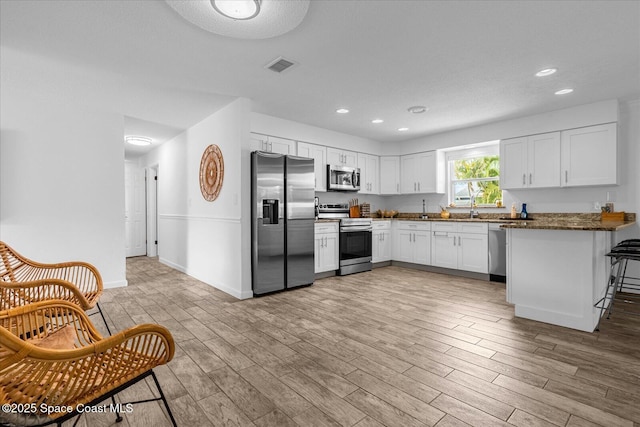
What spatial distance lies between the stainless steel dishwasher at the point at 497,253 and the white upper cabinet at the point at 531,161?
783 millimetres

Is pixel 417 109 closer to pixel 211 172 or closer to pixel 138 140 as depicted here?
pixel 211 172

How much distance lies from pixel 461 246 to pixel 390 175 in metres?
2.08

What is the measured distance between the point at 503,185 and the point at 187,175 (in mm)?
5220

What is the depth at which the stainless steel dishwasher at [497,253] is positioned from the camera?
462 cm

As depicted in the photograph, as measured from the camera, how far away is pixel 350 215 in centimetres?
593

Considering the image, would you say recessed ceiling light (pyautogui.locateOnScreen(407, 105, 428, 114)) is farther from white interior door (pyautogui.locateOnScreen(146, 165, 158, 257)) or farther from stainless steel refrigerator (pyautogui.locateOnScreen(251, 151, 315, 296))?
white interior door (pyautogui.locateOnScreen(146, 165, 158, 257))

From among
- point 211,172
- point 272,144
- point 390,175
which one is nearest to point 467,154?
point 390,175

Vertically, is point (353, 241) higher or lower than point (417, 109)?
lower

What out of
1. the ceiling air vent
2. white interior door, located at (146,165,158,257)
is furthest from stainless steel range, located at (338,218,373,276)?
white interior door, located at (146,165,158,257)

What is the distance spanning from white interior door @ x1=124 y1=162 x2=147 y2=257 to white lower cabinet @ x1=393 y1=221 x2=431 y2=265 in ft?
19.2

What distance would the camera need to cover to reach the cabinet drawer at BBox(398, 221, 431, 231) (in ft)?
18.2

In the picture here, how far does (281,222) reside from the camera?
4.21m

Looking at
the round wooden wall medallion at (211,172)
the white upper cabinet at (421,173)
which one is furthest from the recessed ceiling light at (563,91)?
the round wooden wall medallion at (211,172)

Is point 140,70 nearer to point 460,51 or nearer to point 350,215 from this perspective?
point 460,51
